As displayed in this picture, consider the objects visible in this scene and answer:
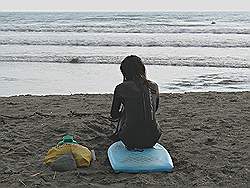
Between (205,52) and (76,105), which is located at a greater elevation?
(76,105)

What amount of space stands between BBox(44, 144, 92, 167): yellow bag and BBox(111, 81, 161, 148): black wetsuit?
46 centimetres

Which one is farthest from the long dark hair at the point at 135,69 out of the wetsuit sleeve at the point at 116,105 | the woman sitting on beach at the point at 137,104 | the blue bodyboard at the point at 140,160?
the blue bodyboard at the point at 140,160

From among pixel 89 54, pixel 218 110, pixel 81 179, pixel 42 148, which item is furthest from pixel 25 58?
pixel 81 179

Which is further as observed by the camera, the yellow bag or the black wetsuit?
the yellow bag

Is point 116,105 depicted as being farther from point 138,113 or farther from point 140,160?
point 140,160

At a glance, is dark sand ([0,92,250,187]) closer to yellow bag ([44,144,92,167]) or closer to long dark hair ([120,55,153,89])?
yellow bag ([44,144,92,167])

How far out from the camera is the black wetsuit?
532cm

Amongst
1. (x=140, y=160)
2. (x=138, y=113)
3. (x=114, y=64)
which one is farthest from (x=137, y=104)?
(x=114, y=64)

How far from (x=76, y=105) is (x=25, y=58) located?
11.1 metres

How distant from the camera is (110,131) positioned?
680 centimetres

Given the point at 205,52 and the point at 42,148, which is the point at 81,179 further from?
the point at 205,52

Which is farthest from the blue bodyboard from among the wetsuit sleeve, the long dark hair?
the long dark hair

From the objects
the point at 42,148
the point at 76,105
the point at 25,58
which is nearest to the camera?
the point at 42,148

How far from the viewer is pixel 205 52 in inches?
854
